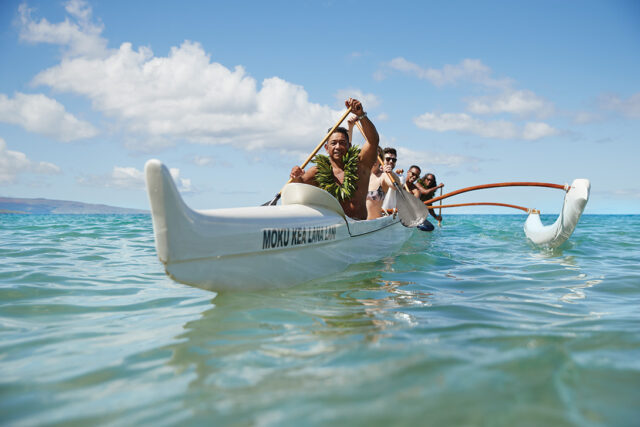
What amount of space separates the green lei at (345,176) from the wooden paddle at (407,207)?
272 centimetres

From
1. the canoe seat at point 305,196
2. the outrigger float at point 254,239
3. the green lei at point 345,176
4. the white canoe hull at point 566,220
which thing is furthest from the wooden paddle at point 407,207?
the canoe seat at point 305,196

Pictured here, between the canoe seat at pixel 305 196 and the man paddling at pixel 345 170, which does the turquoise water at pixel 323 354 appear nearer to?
the canoe seat at pixel 305 196

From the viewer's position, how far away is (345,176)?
5.39 metres

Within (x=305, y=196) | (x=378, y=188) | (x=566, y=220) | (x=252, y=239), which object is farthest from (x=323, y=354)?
(x=378, y=188)

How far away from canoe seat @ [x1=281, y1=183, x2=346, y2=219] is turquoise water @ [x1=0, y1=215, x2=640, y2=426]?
86cm

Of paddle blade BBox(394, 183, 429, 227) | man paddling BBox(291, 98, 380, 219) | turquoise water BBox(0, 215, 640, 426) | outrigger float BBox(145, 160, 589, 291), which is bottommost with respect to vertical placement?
turquoise water BBox(0, 215, 640, 426)

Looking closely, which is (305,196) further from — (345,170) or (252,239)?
(345,170)

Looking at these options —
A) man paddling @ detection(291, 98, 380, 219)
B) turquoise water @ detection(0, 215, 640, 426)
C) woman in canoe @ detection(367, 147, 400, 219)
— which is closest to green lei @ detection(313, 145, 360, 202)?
man paddling @ detection(291, 98, 380, 219)

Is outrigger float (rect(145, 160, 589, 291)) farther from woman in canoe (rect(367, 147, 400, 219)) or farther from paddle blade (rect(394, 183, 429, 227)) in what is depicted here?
paddle blade (rect(394, 183, 429, 227))

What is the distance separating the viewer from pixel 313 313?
10.0 ft

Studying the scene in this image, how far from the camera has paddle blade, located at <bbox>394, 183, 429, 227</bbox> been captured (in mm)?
8195

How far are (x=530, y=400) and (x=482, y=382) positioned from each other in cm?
21

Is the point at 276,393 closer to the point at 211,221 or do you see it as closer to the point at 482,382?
the point at 482,382

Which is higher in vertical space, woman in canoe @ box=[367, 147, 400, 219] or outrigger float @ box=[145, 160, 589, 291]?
woman in canoe @ box=[367, 147, 400, 219]
